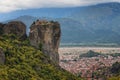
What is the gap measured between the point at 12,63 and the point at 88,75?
39.9 meters

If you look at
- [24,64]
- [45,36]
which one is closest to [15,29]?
[45,36]

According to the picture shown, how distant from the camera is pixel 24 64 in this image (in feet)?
149

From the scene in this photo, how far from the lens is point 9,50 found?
154ft

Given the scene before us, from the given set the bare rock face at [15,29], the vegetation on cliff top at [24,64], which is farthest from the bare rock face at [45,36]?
the vegetation on cliff top at [24,64]

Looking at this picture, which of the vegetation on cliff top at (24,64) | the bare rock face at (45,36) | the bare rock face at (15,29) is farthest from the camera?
the bare rock face at (15,29)

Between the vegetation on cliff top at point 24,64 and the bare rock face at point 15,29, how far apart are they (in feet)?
3.28

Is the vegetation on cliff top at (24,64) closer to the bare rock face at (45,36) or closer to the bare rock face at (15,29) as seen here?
the bare rock face at (15,29)

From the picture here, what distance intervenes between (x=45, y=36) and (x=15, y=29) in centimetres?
444

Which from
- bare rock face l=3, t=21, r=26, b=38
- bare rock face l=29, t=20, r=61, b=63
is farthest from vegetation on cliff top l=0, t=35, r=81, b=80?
bare rock face l=29, t=20, r=61, b=63

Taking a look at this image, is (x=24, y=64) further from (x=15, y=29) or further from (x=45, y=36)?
(x=15, y=29)

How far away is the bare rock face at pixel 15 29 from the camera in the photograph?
5631cm

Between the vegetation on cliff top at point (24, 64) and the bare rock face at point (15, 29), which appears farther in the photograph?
the bare rock face at point (15, 29)

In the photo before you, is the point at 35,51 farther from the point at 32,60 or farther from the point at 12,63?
the point at 12,63

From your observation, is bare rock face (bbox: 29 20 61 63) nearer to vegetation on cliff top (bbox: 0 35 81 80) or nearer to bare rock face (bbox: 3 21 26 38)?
bare rock face (bbox: 3 21 26 38)
